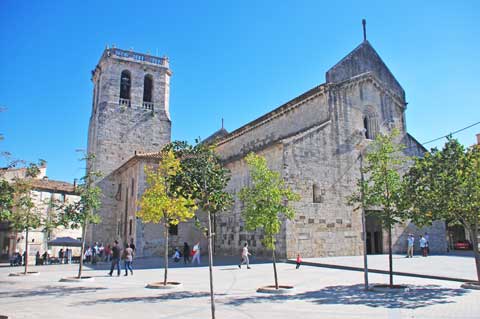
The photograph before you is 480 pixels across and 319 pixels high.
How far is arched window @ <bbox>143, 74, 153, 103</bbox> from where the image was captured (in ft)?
122

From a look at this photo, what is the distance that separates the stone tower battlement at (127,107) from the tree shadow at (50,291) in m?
21.4

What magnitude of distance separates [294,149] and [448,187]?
1079 cm

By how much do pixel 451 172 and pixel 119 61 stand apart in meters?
31.2

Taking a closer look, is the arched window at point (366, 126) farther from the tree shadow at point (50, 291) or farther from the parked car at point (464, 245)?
the tree shadow at point (50, 291)

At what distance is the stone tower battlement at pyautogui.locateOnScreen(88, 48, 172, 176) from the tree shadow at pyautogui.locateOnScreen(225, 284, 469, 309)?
86.9 ft

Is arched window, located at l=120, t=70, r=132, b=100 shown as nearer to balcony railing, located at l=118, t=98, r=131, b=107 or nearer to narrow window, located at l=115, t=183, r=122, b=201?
balcony railing, located at l=118, t=98, r=131, b=107

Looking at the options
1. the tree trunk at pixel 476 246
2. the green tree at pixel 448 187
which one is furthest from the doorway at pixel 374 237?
the tree trunk at pixel 476 246

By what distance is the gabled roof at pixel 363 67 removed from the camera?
24484mm

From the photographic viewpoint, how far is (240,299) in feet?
36.0

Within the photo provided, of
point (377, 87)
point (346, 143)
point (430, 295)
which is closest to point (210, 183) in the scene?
point (430, 295)

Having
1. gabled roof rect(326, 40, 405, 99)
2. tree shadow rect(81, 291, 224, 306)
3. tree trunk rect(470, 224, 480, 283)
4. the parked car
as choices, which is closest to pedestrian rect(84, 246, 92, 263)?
tree shadow rect(81, 291, 224, 306)

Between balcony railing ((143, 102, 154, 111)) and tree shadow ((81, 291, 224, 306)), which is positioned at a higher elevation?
balcony railing ((143, 102, 154, 111))

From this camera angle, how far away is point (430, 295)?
11125mm

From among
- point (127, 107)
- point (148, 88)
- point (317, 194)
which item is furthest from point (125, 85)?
point (317, 194)
